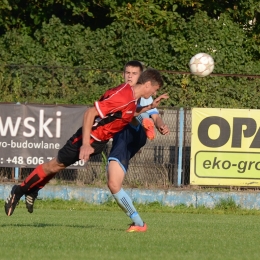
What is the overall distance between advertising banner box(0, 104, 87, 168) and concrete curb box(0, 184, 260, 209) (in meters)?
0.59

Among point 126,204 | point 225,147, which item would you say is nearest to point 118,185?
point 126,204

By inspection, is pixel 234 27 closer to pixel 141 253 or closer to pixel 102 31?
pixel 102 31

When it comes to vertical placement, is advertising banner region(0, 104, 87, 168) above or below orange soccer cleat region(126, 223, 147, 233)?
above

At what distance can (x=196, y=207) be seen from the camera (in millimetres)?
16328

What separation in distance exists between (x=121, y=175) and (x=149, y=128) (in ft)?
2.07

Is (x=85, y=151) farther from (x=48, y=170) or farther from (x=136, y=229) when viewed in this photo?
(x=136, y=229)

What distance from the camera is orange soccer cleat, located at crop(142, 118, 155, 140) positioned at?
931 centimetres

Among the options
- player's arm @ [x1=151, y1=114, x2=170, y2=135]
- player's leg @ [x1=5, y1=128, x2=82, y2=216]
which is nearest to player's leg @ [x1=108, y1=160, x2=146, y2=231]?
player's leg @ [x1=5, y1=128, x2=82, y2=216]

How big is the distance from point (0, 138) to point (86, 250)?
30.2 ft

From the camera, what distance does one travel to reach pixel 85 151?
339 inches

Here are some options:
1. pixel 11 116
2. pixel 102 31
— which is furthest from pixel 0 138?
pixel 102 31

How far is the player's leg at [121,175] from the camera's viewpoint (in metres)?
9.43

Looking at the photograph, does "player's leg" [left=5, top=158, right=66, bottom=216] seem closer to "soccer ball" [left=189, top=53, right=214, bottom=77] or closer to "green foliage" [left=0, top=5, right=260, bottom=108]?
"soccer ball" [left=189, top=53, right=214, bottom=77]

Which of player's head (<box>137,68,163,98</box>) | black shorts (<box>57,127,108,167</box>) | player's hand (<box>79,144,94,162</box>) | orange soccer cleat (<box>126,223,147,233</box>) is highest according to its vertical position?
player's head (<box>137,68,163,98</box>)
